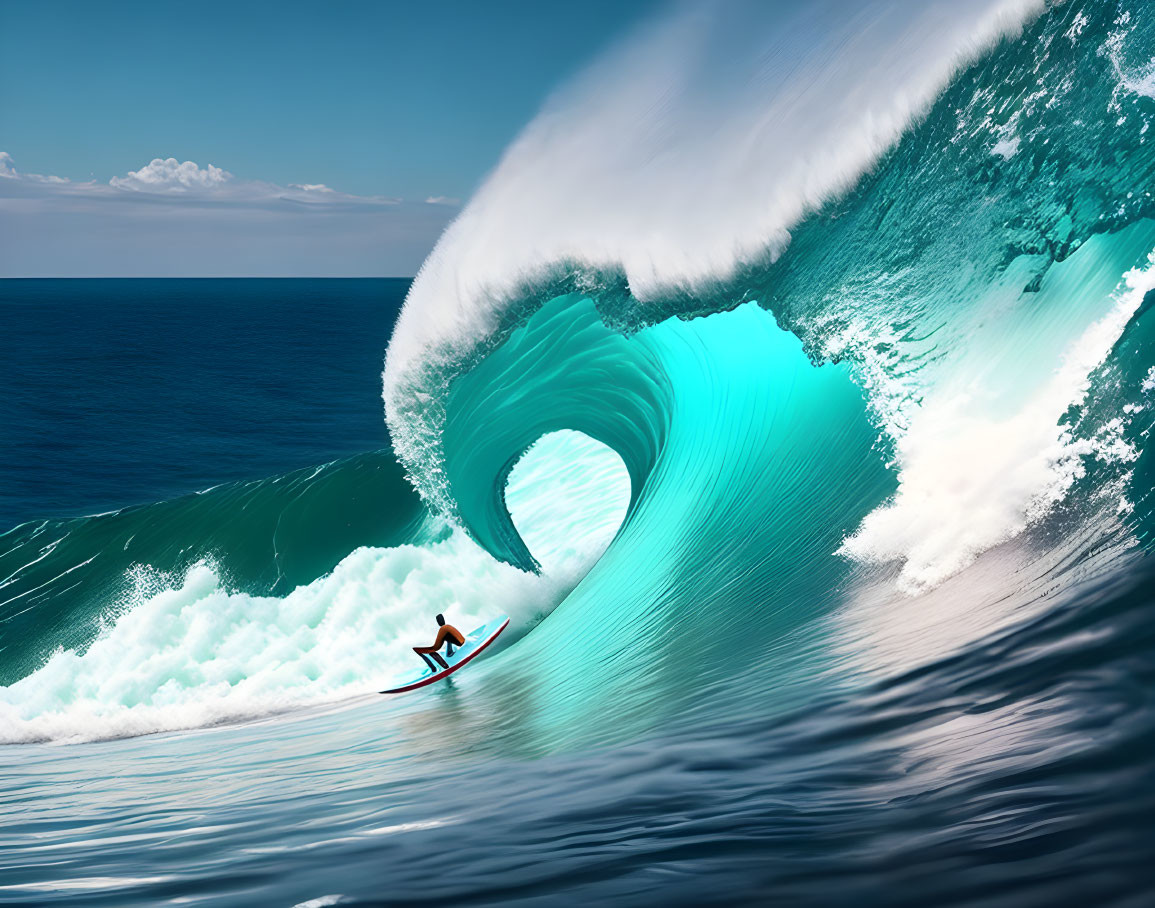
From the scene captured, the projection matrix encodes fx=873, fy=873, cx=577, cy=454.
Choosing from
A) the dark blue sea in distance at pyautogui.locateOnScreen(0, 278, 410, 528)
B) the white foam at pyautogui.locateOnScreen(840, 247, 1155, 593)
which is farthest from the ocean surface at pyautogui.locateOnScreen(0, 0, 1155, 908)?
the dark blue sea in distance at pyautogui.locateOnScreen(0, 278, 410, 528)

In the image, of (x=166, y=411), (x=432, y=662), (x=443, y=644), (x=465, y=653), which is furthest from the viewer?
(x=166, y=411)

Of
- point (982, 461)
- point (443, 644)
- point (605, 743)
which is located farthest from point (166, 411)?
point (982, 461)

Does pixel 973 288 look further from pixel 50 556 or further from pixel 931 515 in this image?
pixel 50 556

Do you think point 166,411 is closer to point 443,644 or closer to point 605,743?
point 443,644

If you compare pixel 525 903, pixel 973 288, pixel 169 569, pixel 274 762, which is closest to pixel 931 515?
pixel 973 288

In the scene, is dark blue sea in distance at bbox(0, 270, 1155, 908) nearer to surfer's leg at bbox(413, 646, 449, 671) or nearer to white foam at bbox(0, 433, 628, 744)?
white foam at bbox(0, 433, 628, 744)

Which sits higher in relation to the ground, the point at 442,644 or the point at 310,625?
the point at 310,625

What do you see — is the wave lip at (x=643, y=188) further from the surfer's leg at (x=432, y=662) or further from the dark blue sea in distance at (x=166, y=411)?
the dark blue sea in distance at (x=166, y=411)
